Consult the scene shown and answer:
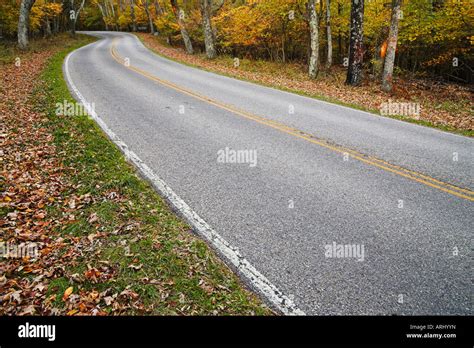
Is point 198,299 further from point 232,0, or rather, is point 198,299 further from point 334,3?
point 232,0

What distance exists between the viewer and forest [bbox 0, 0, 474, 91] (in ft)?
51.1

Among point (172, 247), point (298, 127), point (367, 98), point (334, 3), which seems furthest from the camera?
point (334, 3)

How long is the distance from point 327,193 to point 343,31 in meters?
21.0

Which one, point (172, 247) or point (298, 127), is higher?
point (298, 127)

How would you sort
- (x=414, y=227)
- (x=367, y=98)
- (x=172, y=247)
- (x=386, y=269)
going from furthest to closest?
(x=367, y=98) → (x=414, y=227) → (x=172, y=247) → (x=386, y=269)

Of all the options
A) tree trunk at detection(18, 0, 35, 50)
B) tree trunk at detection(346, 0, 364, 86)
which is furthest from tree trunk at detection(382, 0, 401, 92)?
tree trunk at detection(18, 0, 35, 50)

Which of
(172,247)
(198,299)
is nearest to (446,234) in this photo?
(198,299)

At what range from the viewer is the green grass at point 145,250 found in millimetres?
3482

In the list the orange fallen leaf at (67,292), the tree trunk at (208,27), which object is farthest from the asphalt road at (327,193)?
the tree trunk at (208,27)

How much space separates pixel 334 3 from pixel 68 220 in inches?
908

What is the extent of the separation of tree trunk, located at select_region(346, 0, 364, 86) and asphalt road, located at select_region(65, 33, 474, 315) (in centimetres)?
598

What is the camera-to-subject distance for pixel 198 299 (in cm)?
349

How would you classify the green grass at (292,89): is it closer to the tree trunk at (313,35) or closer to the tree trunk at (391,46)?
the tree trunk at (313,35)
